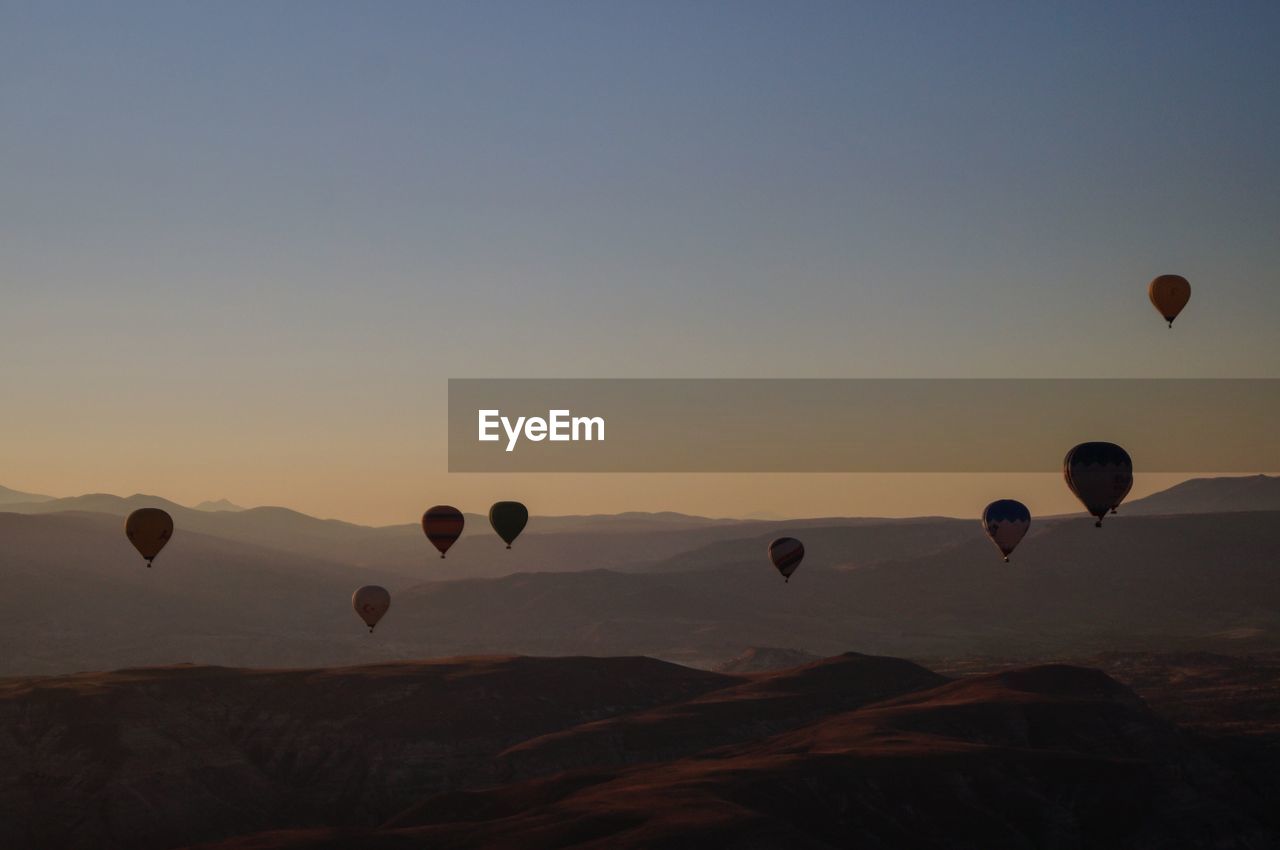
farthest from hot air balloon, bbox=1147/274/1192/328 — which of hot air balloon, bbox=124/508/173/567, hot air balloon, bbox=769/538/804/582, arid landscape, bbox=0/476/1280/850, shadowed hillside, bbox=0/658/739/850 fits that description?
hot air balloon, bbox=124/508/173/567

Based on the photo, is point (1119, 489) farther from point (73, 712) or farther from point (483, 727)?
point (73, 712)

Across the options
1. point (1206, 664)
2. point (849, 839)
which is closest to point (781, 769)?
point (849, 839)

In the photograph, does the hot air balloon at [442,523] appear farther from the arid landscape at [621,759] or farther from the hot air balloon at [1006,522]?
the hot air balloon at [1006,522]

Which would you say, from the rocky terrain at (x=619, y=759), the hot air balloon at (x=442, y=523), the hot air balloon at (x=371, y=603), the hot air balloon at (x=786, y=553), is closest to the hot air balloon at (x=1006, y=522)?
the rocky terrain at (x=619, y=759)

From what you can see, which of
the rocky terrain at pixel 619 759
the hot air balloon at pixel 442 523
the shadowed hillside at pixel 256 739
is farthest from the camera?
the hot air balloon at pixel 442 523

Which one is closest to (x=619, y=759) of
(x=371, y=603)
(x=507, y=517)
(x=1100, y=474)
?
(x=507, y=517)

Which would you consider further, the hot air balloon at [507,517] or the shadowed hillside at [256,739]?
the hot air balloon at [507,517]

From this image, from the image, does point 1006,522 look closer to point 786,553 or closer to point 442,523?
point 786,553
